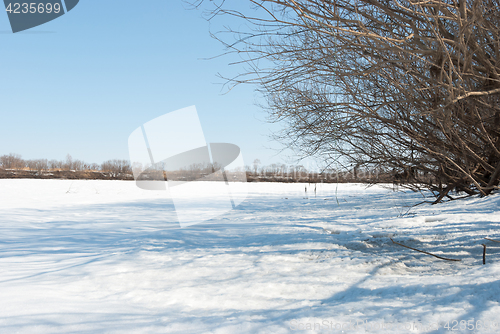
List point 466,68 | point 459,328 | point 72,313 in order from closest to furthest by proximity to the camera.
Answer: point 459,328 < point 72,313 < point 466,68

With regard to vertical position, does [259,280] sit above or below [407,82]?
below

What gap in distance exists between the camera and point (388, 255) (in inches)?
138

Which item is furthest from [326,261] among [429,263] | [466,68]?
[466,68]

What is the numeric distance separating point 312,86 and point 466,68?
9.77 ft

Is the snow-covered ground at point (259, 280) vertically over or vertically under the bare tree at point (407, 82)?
under

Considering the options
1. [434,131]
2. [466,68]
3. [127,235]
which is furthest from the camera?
[127,235]

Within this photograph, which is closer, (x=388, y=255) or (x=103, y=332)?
(x=103, y=332)

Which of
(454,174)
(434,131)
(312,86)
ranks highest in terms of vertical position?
(312,86)

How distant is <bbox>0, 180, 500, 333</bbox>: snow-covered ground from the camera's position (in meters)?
1.88

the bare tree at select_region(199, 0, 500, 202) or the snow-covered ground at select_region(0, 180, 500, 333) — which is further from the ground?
the bare tree at select_region(199, 0, 500, 202)

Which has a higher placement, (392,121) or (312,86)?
(312,86)

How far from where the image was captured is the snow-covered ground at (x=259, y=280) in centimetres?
188

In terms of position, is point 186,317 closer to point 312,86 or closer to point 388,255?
point 388,255

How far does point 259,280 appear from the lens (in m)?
2.80
